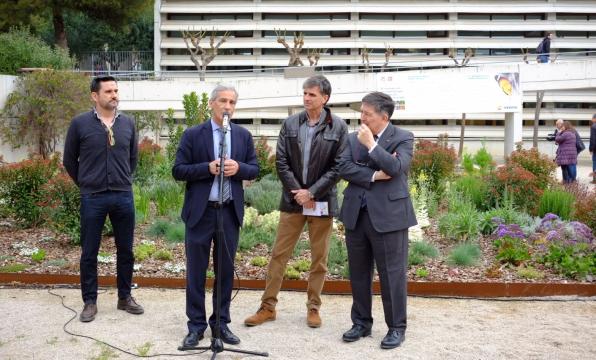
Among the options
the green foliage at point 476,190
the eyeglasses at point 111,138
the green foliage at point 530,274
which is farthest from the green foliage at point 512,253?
the eyeglasses at point 111,138

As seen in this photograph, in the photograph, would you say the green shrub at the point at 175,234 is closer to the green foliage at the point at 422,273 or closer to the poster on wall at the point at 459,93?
the green foliage at the point at 422,273

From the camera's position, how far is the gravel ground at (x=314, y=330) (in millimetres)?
5340

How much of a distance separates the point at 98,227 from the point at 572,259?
4.97 meters

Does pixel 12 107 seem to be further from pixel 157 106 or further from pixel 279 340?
pixel 279 340

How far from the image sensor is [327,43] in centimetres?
4769

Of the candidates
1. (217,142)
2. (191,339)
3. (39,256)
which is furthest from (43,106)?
(191,339)

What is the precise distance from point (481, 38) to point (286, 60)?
44.8 ft

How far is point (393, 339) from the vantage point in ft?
18.0

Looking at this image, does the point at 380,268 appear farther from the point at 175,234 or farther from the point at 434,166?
the point at 434,166

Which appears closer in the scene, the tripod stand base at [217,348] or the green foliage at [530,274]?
the tripod stand base at [217,348]

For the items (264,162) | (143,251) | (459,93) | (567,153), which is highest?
(459,93)

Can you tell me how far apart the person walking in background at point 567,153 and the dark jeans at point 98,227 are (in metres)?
13.0

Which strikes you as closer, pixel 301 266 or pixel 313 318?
pixel 313 318

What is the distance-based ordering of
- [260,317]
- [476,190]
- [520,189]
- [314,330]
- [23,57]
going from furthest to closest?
1. [23,57]
2. [476,190]
3. [520,189]
4. [260,317]
5. [314,330]
